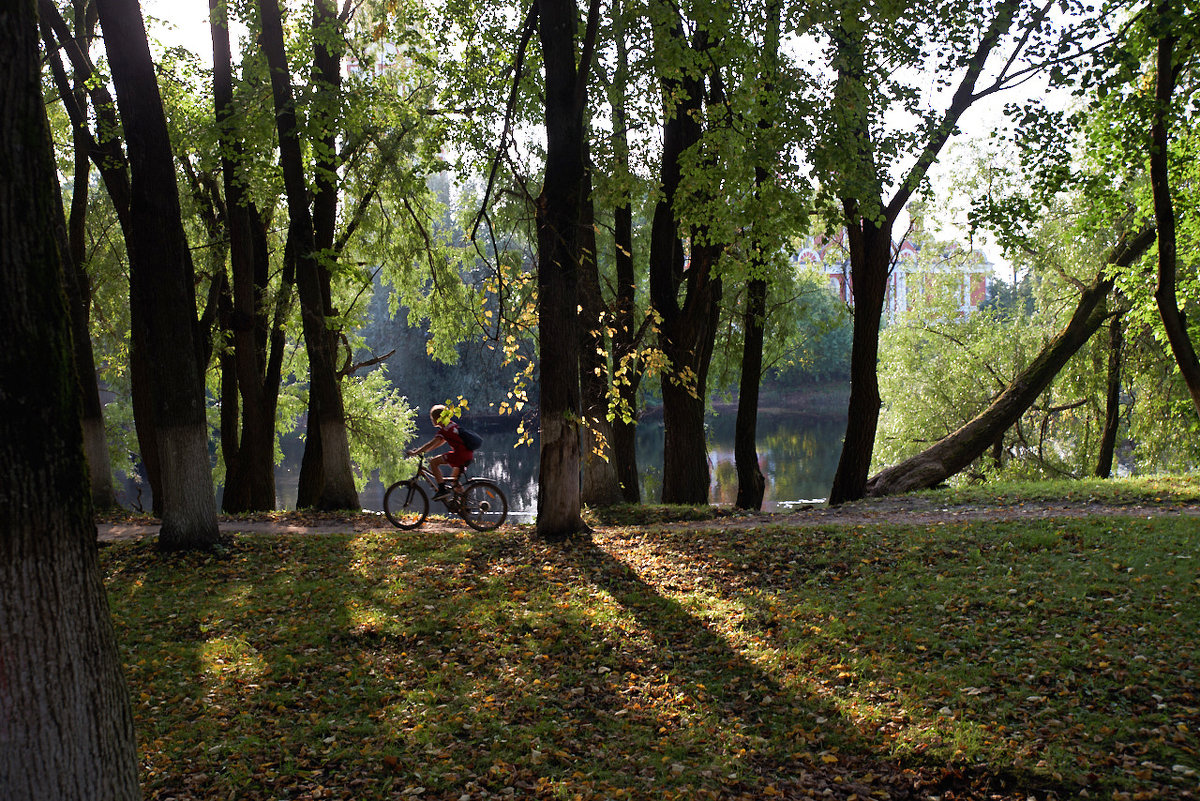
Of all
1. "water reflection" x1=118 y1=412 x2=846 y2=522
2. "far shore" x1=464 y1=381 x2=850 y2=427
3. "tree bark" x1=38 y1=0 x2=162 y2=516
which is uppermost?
"tree bark" x1=38 y1=0 x2=162 y2=516

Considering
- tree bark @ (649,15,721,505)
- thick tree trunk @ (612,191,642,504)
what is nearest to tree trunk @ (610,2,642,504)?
thick tree trunk @ (612,191,642,504)

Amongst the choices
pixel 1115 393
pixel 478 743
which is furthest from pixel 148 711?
pixel 1115 393

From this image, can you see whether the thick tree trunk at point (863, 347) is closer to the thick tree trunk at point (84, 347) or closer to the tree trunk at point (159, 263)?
the tree trunk at point (159, 263)

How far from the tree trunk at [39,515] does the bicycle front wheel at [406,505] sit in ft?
25.9

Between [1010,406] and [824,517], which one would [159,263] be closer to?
[824,517]

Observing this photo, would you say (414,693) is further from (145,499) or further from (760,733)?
(145,499)

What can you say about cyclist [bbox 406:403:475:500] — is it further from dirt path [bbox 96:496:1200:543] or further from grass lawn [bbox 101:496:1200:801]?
grass lawn [bbox 101:496:1200:801]

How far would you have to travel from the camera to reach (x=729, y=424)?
49.9 m

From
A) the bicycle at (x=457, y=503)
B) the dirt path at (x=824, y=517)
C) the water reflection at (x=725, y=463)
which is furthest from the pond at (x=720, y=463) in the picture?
the bicycle at (x=457, y=503)

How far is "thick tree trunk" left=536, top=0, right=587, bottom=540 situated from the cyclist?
5.38ft

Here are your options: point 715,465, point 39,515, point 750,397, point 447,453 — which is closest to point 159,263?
point 447,453

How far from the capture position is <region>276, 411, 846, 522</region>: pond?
31281 mm

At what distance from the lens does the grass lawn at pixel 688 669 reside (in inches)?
166

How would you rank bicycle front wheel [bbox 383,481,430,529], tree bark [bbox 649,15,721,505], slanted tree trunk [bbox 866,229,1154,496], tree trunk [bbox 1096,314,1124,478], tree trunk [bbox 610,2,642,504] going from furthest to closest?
tree trunk [bbox 1096,314,1124,478] → slanted tree trunk [bbox 866,229,1154,496] → tree bark [bbox 649,15,721,505] → bicycle front wheel [bbox 383,481,430,529] → tree trunk [bbox 610,2,642,504]
